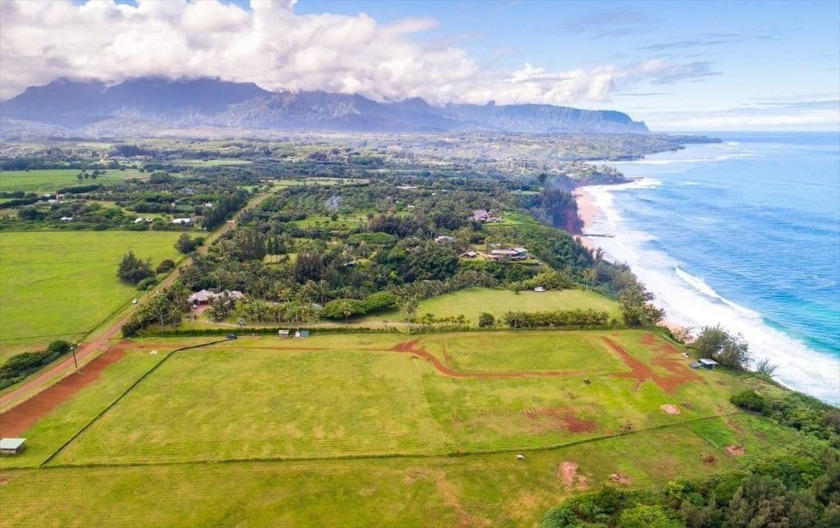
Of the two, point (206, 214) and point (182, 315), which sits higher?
point (206, 214)

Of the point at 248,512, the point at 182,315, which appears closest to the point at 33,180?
the point at 182,315

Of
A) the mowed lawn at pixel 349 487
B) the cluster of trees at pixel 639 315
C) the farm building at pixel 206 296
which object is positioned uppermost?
the cluster of trees at pixel 639 315

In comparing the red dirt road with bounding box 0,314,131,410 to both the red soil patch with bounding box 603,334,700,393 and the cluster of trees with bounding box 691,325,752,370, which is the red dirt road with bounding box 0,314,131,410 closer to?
the red soil patch with bounding box 603,334,700,393

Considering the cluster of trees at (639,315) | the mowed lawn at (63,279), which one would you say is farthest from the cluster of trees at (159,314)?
the cluster of trees at (639,315)

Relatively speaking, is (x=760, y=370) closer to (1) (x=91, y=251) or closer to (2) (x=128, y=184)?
(1) (x=91, y=251)

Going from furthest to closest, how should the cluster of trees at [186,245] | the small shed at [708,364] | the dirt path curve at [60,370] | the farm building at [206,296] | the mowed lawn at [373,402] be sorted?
1. the cluster of trees at [186,245]
2. the farm building at [206,296]
3. the small shed at [708,364]
4. the dirt path curve at [60,370]
5. the mowed lawn at [373,402]

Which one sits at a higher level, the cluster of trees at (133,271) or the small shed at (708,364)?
the cluster of trees at (133,271)

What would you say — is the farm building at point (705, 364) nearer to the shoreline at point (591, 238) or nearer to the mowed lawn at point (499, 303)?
the shoreline at point (591, 238)
